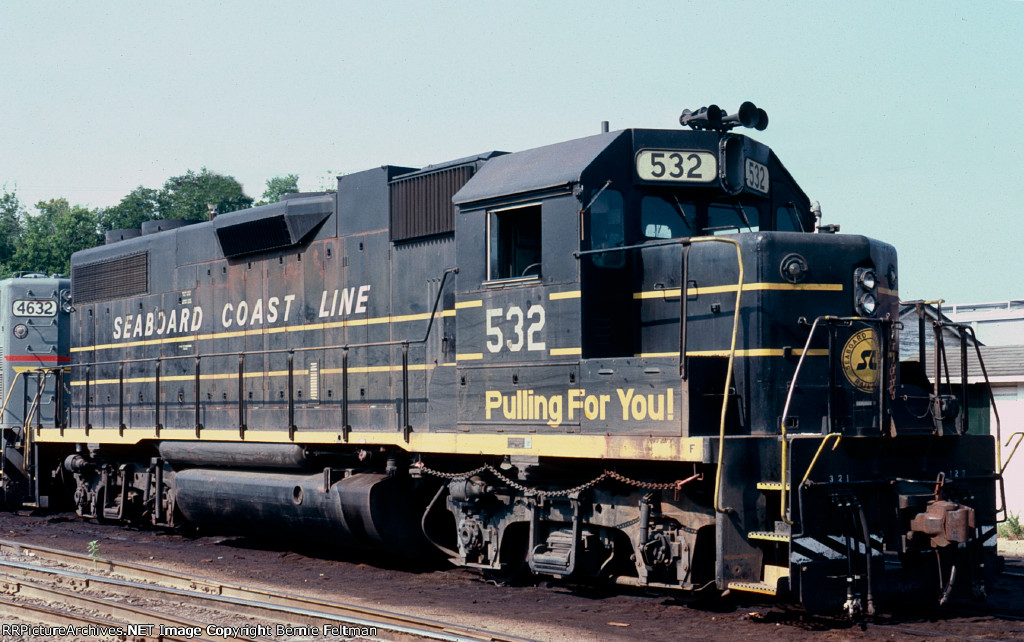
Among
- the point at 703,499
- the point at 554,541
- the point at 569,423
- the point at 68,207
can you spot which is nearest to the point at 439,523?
the point at 554,541

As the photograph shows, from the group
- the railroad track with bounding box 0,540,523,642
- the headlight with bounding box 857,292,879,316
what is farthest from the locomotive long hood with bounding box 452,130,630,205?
the railroad track with bounding box 0,540,523,642

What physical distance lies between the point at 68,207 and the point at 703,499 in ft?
177

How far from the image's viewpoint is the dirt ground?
23.9 feet

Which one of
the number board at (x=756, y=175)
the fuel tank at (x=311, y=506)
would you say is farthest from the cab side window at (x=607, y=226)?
the fuel tank at (x=311, y=506)

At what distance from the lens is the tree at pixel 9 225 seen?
4295 cm

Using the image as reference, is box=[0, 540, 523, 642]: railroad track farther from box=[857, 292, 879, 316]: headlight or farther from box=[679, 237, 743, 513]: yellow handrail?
box=[857, 292, 879, 316]: headlight

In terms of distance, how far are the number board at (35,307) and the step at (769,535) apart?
12.9 m

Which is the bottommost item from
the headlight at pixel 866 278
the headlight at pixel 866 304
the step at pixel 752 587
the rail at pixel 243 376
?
the step at pixel 752 587

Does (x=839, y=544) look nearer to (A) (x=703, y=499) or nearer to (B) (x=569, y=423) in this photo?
(A) (x=703, y=499)

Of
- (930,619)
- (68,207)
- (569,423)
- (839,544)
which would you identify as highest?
(68,207)

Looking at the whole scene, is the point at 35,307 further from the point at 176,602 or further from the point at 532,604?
the point at 532,604

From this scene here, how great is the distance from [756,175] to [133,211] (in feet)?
128

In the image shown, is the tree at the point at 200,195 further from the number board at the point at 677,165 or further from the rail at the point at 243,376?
the number board at the point at 677,165

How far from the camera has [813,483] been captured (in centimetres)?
724
